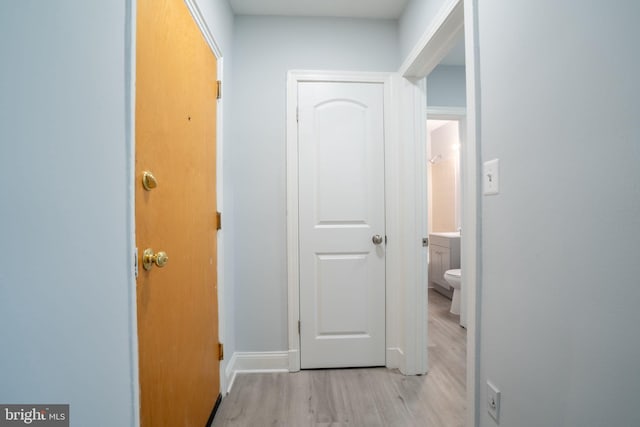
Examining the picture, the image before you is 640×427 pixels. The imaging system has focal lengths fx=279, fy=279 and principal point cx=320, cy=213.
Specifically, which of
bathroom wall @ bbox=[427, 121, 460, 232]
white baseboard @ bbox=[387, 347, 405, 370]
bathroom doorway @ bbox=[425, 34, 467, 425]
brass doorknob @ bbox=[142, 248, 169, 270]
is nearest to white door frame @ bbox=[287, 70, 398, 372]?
white baseboard @ bbox=[387, 347, 405, 370]

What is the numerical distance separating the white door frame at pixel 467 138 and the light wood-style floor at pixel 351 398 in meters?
0.29

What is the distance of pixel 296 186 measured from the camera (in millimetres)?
1990

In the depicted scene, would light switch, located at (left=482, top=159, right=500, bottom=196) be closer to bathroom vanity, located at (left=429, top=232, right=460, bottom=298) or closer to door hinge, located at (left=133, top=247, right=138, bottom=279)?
door hinge, located at (left=133, top=247, right=138, bottom=279)

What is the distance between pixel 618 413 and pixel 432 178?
15.1 ft

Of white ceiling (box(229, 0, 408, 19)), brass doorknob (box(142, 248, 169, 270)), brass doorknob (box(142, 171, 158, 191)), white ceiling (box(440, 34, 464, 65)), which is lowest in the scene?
brass doorknob (box(142, 248, 169, 270))

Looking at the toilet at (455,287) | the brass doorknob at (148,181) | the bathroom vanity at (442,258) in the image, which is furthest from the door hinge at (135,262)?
the bathroom vanity at (442,258)

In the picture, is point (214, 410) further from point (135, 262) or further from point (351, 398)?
point (135, 262)

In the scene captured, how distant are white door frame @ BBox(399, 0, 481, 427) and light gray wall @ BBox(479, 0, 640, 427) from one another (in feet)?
0.12

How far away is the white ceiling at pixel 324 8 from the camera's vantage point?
1897 millimetres

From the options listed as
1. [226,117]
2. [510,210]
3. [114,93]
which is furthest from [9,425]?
[226,117]

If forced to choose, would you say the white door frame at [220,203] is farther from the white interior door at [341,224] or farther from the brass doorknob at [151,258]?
the brass doorknob at [151,258]

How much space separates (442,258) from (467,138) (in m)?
2.98

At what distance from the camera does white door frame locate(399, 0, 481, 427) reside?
109 cm

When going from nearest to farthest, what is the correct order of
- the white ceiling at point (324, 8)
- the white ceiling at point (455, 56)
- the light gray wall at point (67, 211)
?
the light gray wall at point (67, 211) < the white ceiling at point (324, 8) < the white ceiling at point (455, 56)
